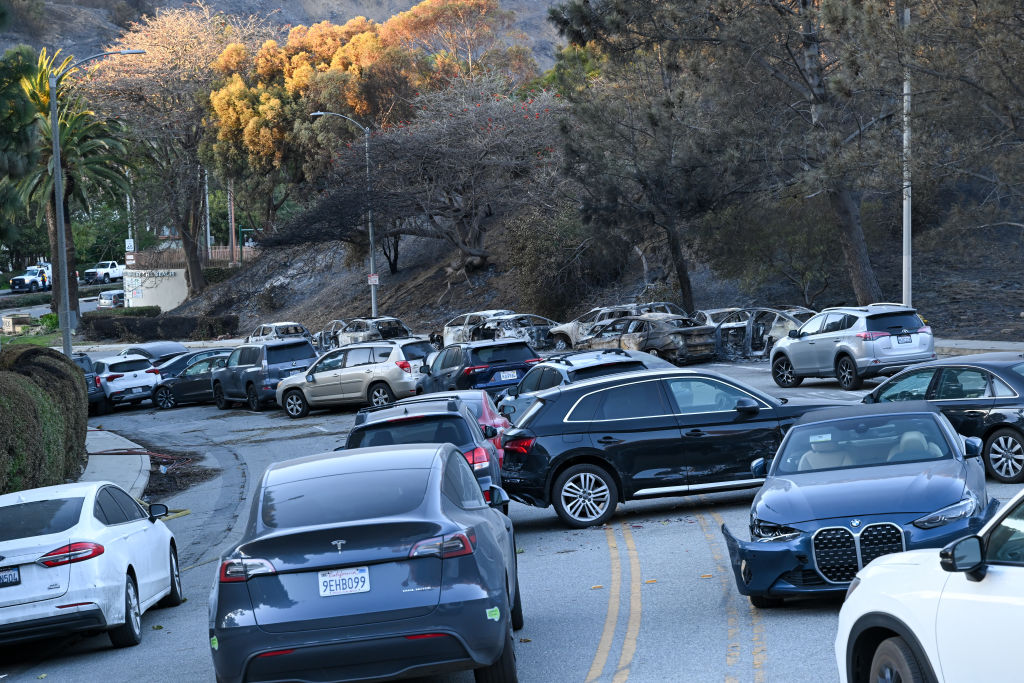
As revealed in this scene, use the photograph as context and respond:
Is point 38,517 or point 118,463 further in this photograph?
point 118,463

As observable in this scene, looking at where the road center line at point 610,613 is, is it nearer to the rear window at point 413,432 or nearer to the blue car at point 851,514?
the blue car at point 851,514

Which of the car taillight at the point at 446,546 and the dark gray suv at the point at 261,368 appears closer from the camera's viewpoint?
the car taillight at the point at 446,546

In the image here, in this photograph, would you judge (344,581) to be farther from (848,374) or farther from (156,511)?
(848,374)

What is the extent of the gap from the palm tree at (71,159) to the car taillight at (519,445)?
1781 inches

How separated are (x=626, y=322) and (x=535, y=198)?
1910cm

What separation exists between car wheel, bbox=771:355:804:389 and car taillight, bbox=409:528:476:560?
20560 mm

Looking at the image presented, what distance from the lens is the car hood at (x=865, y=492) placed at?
8.39 m

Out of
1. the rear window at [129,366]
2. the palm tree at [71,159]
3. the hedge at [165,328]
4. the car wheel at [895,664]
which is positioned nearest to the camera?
the car wheel at [895,664]

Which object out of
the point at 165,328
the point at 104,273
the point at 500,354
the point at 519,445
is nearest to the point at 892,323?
the point at 500,354

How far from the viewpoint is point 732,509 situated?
44.5 ft

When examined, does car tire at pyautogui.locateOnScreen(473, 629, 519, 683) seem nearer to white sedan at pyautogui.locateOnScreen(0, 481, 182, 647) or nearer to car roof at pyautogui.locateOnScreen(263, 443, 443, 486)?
car roof at pyautogui.locateOnScreen(263, 443, 443, 486)

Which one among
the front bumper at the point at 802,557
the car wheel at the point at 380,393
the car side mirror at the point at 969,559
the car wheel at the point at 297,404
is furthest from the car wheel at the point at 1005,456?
the car wheel at the point at 297,404

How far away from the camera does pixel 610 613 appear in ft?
30.2

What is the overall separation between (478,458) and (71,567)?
3974mm
